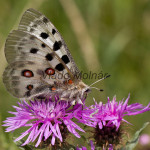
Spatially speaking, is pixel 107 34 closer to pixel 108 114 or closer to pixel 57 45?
pixel 57 45

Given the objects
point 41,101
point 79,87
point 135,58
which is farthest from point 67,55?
point 135,58

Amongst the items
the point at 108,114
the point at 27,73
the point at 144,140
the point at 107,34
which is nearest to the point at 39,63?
the point at 27,73

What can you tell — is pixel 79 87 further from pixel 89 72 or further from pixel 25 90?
pixel 89 72

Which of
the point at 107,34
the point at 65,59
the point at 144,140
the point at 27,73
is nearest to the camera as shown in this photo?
the point at 65,59

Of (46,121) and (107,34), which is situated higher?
(107,34)

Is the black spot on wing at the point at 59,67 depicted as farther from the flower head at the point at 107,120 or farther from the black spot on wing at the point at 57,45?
the flower head at the point at 107,120

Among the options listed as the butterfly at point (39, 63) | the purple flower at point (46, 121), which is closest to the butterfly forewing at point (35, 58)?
the butterfly at point (39, 63)
